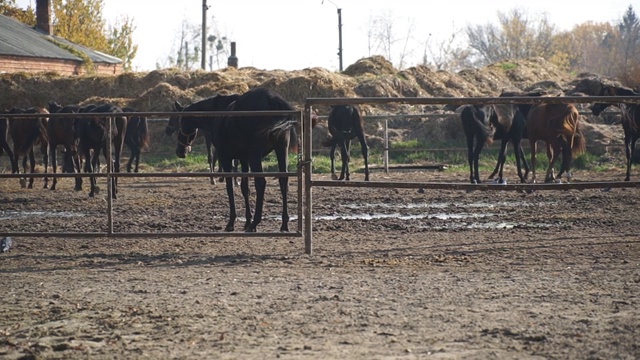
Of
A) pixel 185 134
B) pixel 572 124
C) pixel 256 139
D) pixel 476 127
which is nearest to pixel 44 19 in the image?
pixel 476 127

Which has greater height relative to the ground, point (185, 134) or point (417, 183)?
point (185, 134)

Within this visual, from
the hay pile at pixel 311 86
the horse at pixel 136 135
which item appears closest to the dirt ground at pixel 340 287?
the horse at pixel 136 135

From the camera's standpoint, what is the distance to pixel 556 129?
17156mm

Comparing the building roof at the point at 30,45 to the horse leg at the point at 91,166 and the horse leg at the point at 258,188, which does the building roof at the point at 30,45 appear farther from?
the horse leg at the point at 258,188

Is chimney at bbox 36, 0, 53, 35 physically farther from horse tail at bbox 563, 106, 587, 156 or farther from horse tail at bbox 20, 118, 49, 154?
horse tail at bbox 563, 106, 587, 156

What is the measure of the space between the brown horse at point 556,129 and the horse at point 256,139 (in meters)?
7.71

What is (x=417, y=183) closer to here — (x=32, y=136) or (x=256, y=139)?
(x=256, y=139)

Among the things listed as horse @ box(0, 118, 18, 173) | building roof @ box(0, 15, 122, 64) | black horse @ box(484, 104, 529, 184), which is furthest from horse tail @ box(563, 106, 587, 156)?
building roof @ box(0, 15, 122, 64)

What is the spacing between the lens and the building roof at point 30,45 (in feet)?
135

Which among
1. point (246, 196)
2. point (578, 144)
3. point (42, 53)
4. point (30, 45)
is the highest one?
point (30, 45)

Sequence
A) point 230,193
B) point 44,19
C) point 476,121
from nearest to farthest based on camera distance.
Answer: point 230,193
point 476,121
point 44,19

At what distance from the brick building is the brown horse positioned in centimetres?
2629

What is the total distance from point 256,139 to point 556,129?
27.9ft

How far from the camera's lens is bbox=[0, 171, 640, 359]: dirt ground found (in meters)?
5.49
